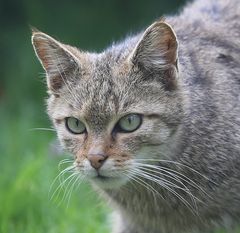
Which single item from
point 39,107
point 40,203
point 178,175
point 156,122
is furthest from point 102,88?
point 39,107

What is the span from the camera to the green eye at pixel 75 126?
3.97 metres

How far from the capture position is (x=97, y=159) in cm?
379

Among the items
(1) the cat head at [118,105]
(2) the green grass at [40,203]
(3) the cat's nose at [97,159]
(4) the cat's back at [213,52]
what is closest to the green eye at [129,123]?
(1) the cat head at [118,105]

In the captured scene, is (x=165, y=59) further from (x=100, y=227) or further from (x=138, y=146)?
(x=100, y=227)

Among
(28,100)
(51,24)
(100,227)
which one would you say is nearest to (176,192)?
(100,227)

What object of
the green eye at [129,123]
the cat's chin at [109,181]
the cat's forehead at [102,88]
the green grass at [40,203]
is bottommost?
the green grass at [40,203]

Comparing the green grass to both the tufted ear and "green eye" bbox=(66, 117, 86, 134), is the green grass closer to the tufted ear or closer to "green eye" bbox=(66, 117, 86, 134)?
"green eye" bbox=(66, 117, 86, 134)

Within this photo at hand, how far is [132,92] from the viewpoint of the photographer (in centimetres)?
396

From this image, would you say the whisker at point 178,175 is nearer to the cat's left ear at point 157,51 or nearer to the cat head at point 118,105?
the cat head at point 118,105

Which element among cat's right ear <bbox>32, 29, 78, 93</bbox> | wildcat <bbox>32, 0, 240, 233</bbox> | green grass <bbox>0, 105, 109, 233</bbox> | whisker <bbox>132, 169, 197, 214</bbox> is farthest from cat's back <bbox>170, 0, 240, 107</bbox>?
green grass <bbox>0, 105, 109, 233</bbox>

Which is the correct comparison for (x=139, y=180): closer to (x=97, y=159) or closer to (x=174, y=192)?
(x=174, y=192)

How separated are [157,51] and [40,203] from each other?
5.31ft

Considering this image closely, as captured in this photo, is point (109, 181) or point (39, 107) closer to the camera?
point (109, 181)

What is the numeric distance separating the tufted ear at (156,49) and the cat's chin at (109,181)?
542mm
